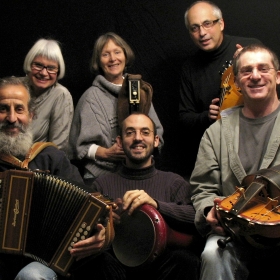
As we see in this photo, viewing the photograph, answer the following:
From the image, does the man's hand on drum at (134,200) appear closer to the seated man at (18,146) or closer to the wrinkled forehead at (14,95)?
the seated man at (18,146)

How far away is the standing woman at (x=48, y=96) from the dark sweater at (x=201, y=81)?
75cm

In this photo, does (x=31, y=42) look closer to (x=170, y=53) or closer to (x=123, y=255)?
(x=170, y=53)

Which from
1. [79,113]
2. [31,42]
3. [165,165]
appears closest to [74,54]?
[31,42]

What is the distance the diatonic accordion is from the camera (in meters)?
2.49

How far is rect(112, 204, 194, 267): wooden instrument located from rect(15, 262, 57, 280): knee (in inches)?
16.8

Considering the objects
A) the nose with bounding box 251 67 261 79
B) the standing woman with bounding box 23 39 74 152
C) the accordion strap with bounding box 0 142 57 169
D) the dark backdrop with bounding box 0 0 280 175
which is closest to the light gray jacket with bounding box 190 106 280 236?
the nose with bounding box 251 67 261 79

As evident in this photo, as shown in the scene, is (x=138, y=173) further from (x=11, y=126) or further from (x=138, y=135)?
(x=11, y=126)

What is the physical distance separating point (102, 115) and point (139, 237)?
1.05 metres

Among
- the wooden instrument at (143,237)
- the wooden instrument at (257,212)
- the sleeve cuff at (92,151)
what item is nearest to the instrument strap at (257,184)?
the wooden instrument at (257,212)

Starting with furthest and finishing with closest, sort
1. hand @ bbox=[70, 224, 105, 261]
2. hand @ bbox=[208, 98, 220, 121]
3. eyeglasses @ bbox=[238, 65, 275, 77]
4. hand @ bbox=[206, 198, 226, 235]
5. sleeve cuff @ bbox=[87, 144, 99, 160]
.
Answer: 1. sleeve cuff @ bbox=[87, 144, 99, 160]
2. hand @ bbox=[208, 98, 220, 121]
3. eyeglasses @ bbox=[238, 65, 275, 77]
4. hand @ bbox=[206, 198, 226, 235]
5. hand @ bbox=[70, 224, 105, 261]

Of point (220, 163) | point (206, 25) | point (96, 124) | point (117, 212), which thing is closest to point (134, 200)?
point (117, 212)

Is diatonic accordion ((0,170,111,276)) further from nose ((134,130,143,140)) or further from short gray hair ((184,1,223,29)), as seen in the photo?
short gray hair ((184,1,223,29))

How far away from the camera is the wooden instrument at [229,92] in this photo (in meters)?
3.12

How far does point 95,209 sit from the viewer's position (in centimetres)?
246
